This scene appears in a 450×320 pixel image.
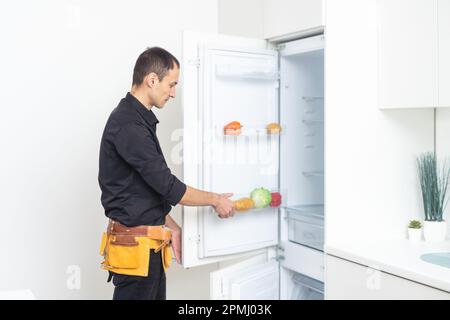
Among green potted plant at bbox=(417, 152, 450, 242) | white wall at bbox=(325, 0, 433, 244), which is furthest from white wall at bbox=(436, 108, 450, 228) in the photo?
white wall at bbox=(325, 0, 433, 244)

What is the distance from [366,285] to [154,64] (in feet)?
3.72

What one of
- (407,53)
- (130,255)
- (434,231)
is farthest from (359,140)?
(130,255)

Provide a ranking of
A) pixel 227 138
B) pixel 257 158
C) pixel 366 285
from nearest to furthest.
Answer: pixel 366 285, pixel 227 138, pixel 257 158

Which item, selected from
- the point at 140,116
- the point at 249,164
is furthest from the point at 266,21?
the point at 140,116

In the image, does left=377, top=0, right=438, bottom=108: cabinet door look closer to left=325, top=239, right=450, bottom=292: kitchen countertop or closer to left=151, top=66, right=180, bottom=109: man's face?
left=325, top=239, right=450, bottom=292: kitchen countertop

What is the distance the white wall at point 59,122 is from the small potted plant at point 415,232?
1444 millimetres

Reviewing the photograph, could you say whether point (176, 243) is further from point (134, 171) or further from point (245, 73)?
point (245, 73)

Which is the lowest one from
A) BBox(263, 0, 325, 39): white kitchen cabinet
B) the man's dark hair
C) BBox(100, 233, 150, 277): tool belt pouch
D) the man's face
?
BBox(100, 233, 150, 277): tool belt pouch

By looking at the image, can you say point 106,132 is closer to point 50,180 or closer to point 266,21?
point 50,180

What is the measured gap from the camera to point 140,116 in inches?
76.7

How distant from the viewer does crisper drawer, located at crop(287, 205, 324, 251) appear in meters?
2.32

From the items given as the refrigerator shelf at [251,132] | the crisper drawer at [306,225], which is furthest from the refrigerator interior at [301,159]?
the refrigerator shelf at [251,132]

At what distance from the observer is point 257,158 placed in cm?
235
